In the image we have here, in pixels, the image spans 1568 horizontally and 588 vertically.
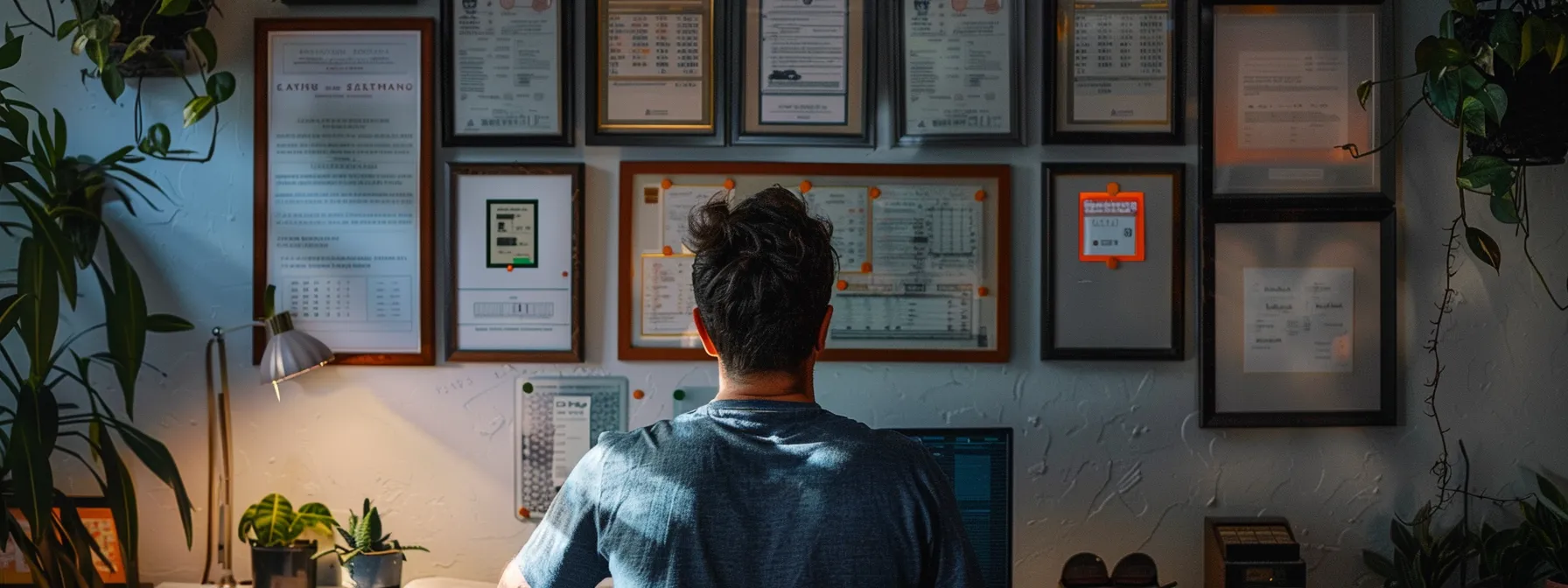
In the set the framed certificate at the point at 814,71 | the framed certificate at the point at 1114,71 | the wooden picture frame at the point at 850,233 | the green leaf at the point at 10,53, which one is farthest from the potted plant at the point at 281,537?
the framed certificate at the point at 1114,71

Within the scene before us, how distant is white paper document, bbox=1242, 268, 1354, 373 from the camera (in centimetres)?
241

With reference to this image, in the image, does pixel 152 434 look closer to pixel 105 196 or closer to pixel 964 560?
pixel 105 196

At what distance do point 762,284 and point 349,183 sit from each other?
4.69ft

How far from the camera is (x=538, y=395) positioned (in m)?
2.45

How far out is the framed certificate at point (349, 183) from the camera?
2.43 m


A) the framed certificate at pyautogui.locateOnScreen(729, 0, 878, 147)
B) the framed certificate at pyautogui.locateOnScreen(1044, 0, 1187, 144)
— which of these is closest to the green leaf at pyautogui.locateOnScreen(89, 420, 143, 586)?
the framed certificate at pyautogui.locateOnScreen(729, 0, 878, 147)

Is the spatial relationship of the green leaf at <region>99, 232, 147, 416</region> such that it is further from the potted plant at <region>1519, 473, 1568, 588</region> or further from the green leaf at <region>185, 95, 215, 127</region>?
the potted plant at <region>1519, 473, 1568, 588</region>

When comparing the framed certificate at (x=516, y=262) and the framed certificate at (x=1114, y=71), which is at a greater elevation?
the framed certificate at (x=1114, y=71)

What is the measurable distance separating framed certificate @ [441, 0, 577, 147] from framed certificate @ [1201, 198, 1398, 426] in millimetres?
1393

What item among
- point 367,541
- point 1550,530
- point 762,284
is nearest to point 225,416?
point 367,541

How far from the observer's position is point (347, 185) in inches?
96.1

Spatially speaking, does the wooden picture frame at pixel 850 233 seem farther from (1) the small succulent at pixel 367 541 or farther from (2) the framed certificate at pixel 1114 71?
(1) the small succulent at pixel 367 541

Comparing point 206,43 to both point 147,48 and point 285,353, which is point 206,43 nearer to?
point 147,48

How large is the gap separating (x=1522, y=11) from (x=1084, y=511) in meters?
1.33
